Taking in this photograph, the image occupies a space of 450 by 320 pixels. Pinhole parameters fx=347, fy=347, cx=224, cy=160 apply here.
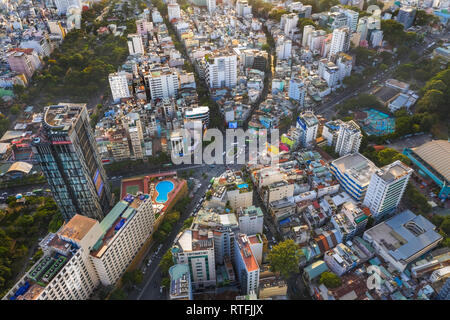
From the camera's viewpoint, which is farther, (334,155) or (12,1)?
(12,1)

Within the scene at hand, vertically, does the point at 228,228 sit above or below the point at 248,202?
above

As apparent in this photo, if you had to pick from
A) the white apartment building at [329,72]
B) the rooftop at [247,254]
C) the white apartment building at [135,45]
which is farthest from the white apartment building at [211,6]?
the rooftop at [247,254]

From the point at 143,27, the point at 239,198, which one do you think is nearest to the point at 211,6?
the point at 143,27

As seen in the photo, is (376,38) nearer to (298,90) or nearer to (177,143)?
(298,90)

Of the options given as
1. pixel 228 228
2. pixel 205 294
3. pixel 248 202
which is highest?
pixel 228 228

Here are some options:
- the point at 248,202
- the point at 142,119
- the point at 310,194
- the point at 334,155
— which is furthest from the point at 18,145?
the point at 334,155

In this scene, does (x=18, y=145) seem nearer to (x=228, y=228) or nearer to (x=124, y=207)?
(x=124, y=207)
